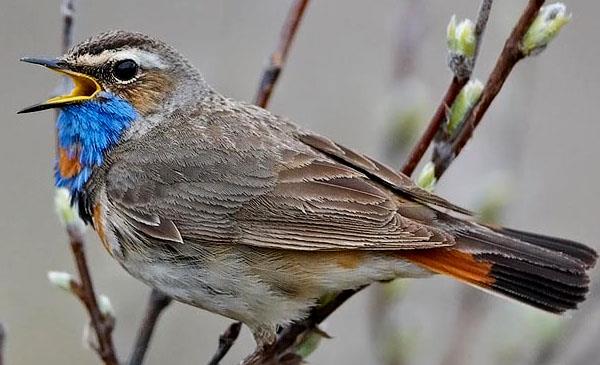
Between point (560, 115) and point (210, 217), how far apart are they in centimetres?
608

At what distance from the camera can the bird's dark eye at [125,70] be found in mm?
4613

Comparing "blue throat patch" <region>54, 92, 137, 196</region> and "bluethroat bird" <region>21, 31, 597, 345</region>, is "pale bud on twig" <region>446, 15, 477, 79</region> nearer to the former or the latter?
"bluethroat bird" <region>21, 31, 597, 345</region>

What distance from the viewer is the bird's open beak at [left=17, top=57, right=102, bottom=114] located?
4289mm

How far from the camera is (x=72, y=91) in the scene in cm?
467

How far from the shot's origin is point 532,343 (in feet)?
14.5

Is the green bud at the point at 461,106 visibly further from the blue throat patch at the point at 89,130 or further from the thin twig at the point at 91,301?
the blue throat patch at the point at 89,130

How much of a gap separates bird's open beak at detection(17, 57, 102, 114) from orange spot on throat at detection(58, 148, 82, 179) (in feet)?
0.86

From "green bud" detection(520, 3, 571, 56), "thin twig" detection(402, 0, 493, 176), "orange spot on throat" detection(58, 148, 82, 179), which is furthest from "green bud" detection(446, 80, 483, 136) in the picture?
"orange spot on throat" detection(58, 148, 82, 179)

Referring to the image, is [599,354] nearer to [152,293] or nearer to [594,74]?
[152,293]

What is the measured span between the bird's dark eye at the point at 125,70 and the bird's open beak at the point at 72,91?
3.7 inches

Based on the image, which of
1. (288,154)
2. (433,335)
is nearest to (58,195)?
(288,154)

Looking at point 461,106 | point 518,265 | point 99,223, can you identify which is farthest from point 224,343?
point 461,106

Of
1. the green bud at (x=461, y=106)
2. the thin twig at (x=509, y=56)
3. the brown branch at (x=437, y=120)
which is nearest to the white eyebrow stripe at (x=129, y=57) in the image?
the brown branch at (x=437, y=120)

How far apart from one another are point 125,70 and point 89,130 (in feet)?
0.91
